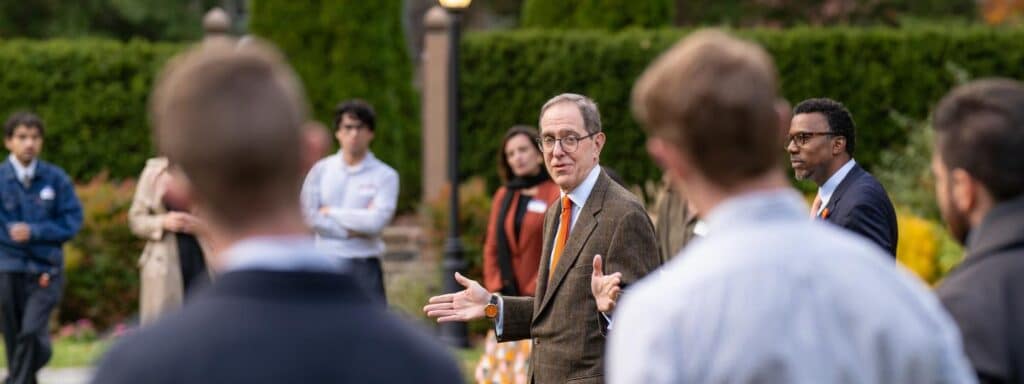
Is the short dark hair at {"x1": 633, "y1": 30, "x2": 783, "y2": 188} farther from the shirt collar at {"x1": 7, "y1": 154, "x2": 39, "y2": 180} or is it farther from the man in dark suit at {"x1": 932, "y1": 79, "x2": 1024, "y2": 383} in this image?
the shirt collar at {"x1": 7, "y1": 154, "x2": 39, "y2": 180}

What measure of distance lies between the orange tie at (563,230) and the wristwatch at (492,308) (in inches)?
9.9

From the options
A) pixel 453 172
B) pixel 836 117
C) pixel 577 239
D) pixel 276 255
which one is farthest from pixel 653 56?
pixel 276 255

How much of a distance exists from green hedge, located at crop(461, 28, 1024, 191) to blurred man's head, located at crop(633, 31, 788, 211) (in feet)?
48.9

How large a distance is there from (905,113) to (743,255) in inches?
631

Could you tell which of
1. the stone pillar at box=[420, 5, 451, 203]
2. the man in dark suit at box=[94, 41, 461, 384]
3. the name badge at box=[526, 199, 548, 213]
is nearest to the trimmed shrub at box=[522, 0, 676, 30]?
the stone pillar at box=[420, 5, 451, 203]

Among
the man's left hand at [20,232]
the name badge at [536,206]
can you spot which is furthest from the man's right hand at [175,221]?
the name badge at [536,206]

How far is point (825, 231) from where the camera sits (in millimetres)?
2430

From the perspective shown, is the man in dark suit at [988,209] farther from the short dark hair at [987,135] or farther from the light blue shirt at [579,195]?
the light blue shirt at [579,195]

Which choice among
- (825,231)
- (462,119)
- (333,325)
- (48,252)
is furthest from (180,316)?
(462,119)

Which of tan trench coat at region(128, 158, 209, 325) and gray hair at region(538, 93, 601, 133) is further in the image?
tan trench coat at region(128, 158, 209, 325)

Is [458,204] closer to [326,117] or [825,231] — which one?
[326,117]

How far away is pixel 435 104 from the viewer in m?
19.4

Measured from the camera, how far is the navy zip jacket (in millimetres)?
10695

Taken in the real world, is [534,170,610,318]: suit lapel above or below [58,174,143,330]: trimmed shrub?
above
